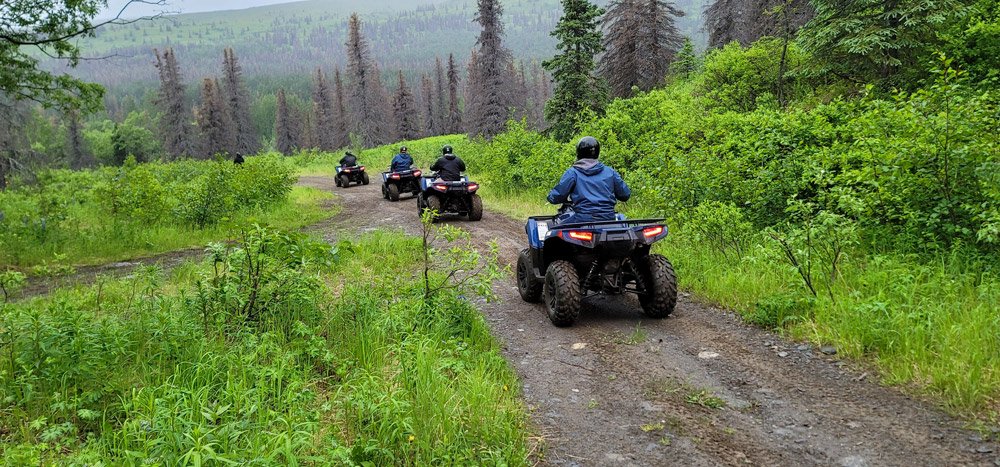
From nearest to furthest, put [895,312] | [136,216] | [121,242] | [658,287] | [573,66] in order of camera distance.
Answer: [895,312] < [658,287] < [121,242] < [136,216] < [573,66]

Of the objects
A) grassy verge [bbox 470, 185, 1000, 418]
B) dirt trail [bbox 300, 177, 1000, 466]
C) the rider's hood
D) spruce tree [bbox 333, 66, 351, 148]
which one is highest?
spruce tree [bbox 333, 66, 351, 148]

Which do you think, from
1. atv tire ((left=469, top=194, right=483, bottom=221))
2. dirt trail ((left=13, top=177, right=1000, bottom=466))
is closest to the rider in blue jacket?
dirt trail ((left=13, top=177, right=1000, bottom=466))

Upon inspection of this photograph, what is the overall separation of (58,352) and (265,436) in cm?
199

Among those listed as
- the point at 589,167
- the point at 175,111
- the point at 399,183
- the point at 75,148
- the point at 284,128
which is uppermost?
the point at 175,111

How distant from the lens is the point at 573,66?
62.4ft

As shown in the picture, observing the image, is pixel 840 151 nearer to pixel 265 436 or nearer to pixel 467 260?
pixel 467 260

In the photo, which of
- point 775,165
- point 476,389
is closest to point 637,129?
point 775,165

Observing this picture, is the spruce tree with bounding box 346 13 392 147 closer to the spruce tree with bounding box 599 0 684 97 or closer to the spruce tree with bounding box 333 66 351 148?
the spruce tree with bounding box 333 66 351 148

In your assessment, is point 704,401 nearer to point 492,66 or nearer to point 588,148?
point 588,148

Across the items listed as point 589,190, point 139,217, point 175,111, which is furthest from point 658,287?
point 175,111

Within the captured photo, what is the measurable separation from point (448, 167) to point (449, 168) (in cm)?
3

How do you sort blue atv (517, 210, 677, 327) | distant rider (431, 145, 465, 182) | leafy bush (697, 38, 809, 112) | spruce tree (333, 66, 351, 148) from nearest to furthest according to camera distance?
blue atv (517, 210, 677, 327), distant rider (431, 145, 465, 182), leafy bush (697, 38, 809, 112), spruce tree (333, 66, 351, 148)

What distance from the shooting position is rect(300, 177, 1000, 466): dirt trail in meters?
3.14

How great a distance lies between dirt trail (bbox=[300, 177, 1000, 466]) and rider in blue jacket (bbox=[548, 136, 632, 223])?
1.17 m
